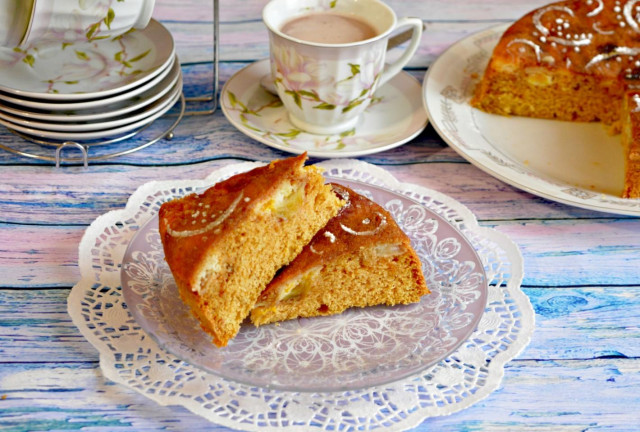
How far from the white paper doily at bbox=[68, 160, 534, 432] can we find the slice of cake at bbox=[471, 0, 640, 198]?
0.79 metres

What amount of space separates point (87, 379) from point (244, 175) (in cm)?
53

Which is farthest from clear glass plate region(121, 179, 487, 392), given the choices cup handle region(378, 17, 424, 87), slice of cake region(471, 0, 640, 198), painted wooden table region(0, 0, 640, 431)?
slice of cake region(471, 0, 640, 198)

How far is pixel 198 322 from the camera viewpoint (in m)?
1.43

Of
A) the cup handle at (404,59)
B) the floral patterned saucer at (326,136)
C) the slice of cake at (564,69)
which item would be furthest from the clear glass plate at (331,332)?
the slice of cake at (564,69)

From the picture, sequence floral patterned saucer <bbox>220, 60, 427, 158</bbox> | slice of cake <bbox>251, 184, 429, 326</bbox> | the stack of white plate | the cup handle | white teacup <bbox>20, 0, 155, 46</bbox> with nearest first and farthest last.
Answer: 1. slice of cake <bbox>251, 184, 429, 326</bbox>
2. white teacup <bbox>20, 0, 155, 46</bbox>
3. the stack of white plate
4. floral patterned saucer <bbox>220, 60, 427, 158</bbox>
5. the cup handle

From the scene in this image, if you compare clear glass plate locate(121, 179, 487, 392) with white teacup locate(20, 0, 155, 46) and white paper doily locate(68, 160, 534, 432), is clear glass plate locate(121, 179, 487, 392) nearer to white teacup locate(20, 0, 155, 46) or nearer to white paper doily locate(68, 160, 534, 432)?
white paper doily locate(68, 160, 534, 432)

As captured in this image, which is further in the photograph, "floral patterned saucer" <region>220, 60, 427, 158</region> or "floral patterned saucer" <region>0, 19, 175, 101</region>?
"floral patterned saucer" <region>220, 60, 427, 158</region>

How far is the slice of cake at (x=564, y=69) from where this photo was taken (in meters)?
2.29

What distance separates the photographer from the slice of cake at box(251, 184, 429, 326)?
4.80ft

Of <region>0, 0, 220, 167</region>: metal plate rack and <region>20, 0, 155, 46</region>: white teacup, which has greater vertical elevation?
<region>20, 0, 155, 46</region>: white teacup

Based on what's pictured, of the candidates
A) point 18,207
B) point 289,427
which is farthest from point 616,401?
point 18,207

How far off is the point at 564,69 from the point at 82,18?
1.49 metres

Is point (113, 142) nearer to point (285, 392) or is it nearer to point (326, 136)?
point (326, 136)

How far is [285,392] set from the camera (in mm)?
1335
